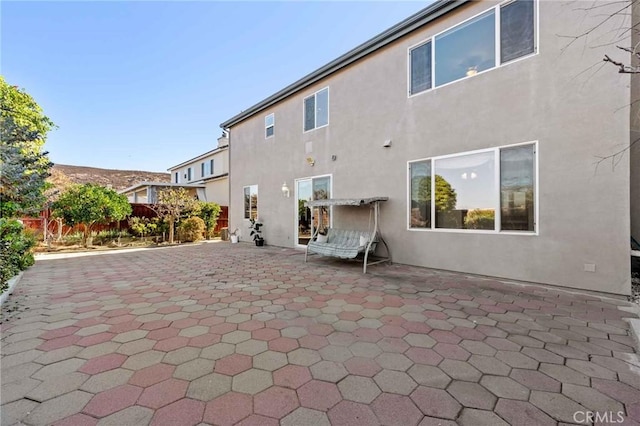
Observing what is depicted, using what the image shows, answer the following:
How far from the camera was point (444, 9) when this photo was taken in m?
5.47

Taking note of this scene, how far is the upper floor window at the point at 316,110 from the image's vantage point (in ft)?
27.1

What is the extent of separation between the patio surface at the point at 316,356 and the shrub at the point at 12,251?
0.50m

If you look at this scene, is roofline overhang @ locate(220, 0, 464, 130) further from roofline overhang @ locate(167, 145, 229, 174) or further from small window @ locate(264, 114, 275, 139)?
roofline overhang @ locate(167, 145, 229, 174)

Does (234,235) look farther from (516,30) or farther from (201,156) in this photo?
(201,156)

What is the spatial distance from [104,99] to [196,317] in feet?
50.5

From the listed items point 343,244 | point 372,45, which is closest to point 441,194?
point 343,244

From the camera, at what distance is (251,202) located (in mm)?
11398

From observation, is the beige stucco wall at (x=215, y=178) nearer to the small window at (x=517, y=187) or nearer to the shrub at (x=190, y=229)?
the shrub at (x=190, y=229)

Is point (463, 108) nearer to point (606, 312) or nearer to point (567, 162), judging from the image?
point (567, 162)

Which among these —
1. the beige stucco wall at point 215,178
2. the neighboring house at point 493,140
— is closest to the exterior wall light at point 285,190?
the neighboring house at point 493,140

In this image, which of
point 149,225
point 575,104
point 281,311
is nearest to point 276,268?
point 281,311

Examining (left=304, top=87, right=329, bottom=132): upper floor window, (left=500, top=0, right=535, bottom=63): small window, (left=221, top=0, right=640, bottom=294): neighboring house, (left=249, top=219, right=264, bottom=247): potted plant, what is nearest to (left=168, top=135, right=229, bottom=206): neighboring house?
(left=249, top=219, right=264, bottom=247): potted plant

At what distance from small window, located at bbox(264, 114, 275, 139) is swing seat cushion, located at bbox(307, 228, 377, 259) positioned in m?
5.23

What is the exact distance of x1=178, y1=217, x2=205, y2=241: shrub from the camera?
11.9m
